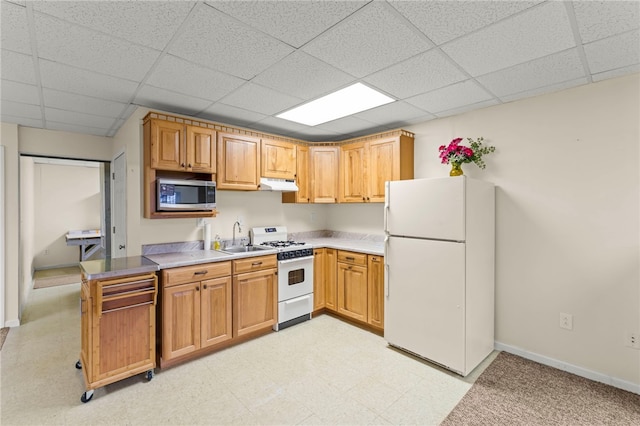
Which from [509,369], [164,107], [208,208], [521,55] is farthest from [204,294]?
[521,55]

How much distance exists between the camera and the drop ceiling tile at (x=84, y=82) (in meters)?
2.27

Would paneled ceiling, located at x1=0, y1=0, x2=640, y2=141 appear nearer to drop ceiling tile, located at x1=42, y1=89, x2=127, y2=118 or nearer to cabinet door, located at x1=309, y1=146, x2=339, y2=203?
drop ceiling tile, located at x1=42, y1=89, x2=127, y2=118

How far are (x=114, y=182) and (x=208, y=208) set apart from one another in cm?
204

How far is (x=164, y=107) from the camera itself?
3135mm

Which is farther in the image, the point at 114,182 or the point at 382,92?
the point at 114,182

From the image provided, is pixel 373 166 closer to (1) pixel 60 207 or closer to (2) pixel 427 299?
(2) pixel 427 299

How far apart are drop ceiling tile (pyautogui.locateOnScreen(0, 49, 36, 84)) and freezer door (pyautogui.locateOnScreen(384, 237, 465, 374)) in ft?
10.6

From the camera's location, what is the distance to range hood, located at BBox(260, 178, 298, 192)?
376 centimetres

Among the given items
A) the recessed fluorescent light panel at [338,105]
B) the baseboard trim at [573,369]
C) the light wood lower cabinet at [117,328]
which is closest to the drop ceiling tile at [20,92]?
the light wood lower cabinet at [117,328]

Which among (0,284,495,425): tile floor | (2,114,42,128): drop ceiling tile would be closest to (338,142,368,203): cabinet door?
(0,284,495,425): tile floor

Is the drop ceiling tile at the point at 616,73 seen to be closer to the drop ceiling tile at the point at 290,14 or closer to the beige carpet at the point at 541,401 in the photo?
the drop ceiling tile at the point at 290,14

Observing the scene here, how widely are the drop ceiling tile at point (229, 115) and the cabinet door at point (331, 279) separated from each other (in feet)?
6.13

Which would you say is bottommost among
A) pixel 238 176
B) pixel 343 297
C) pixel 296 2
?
pixel 343 297

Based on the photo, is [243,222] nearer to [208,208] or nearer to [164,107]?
[208,208]
